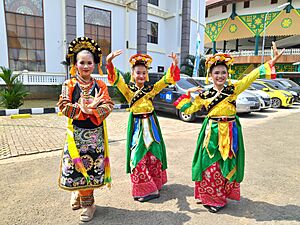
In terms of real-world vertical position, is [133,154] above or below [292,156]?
above

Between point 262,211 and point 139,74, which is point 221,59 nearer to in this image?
point 139,74

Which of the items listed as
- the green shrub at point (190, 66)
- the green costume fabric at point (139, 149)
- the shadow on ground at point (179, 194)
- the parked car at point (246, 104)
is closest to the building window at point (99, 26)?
the green shrub at point (190, 66)

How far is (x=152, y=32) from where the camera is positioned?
62.2 feet

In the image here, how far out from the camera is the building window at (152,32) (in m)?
18.6

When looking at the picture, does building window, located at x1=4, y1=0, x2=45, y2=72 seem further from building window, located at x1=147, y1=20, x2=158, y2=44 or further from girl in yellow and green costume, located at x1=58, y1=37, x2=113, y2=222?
girl in yellow and green costume, located at x1=58, y1=37, x2=113, y2=222

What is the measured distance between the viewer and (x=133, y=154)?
3029mm

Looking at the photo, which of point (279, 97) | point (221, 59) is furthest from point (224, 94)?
point (279, 97)

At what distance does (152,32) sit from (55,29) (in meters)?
7.74

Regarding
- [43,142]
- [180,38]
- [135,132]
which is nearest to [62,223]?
[135,132]

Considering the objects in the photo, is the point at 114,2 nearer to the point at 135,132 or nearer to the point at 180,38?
the point at 180,38

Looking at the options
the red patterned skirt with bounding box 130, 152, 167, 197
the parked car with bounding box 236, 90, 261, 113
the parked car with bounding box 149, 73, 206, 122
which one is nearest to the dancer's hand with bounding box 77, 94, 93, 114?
the red patterned skirt with bounding box 130, 152, 167, 197

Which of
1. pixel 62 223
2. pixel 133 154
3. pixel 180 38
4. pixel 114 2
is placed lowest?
pixel 62 223

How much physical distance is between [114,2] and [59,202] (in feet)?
51.3

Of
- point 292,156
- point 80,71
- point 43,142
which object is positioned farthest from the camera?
point 43,142
